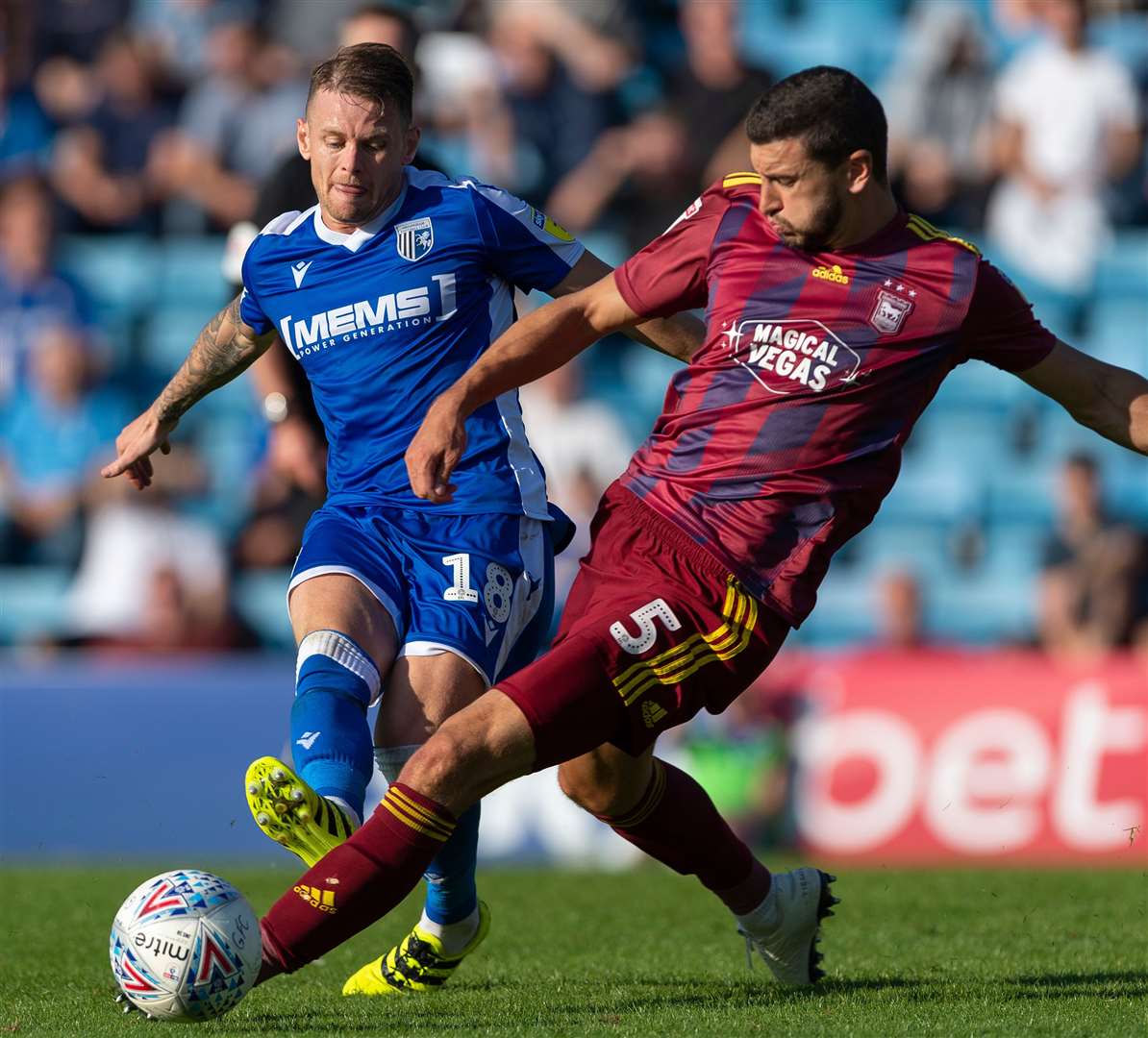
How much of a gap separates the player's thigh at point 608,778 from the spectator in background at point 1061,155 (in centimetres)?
949

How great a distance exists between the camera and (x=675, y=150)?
530 inches

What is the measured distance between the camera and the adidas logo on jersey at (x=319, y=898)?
4688mm

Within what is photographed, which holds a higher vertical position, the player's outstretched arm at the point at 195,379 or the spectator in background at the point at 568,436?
the player's outstretched arm at the point at 195,379

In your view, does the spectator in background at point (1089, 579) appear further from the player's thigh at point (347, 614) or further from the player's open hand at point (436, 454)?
the player's open hand at point (436, 454)

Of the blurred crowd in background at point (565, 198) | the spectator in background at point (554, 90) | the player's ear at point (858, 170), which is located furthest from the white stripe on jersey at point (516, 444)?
the spectator in background at point (554, 90)

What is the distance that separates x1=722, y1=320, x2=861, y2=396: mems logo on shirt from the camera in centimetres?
502

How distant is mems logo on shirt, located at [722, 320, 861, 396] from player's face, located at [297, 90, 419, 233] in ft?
3.90

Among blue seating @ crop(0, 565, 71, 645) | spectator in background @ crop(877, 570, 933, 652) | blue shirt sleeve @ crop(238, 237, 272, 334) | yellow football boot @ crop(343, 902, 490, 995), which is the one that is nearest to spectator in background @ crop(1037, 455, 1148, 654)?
spectator in background @ crop(877, 570, 933, 652)

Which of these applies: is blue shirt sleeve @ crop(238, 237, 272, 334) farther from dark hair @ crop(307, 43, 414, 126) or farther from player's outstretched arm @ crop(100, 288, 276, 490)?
dark hair @ crop(307, 43, 414, 126)

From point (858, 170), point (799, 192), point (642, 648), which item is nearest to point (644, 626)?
point (642, 648)

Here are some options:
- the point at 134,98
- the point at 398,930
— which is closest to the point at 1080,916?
the point at 398,930

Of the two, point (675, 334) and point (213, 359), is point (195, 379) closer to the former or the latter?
point (213, 359)

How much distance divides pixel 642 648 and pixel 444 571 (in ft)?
2.37

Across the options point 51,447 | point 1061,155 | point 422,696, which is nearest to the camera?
point 422,696
